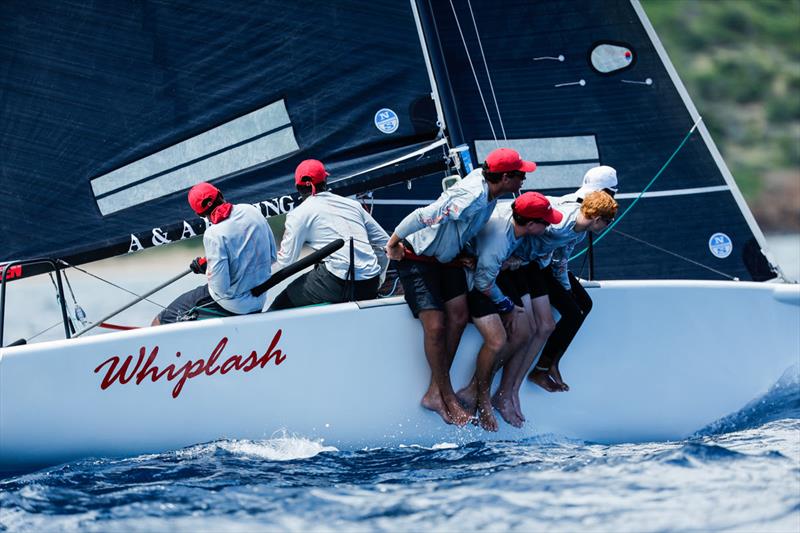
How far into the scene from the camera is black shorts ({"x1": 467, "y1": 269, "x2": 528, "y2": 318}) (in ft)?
11.9

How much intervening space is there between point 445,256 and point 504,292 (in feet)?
0.98

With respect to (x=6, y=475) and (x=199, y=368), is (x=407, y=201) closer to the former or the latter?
(x=199, y=368)

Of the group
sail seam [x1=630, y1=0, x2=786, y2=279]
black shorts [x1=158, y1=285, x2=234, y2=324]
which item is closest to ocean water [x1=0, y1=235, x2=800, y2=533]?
black shorts [x1=158, y1=285, x2=234, y2=324]

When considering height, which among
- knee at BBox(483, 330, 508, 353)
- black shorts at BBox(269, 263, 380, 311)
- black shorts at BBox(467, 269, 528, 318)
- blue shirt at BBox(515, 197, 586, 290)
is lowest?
knee at BBox(483, 330, 508, 353)

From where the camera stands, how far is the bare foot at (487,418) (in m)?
3.74

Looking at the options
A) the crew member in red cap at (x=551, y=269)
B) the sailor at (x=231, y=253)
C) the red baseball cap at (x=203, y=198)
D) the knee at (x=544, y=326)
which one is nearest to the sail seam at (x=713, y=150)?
the crew member in red cap at (x=551, y=269)

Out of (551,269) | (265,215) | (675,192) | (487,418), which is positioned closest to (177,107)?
(265,215)

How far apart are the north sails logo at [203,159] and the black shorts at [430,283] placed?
792 millimetres

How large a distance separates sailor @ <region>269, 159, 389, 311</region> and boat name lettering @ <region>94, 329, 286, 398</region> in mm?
242

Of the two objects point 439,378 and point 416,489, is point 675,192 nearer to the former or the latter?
point 439,378

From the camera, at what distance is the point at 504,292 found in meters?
3.73

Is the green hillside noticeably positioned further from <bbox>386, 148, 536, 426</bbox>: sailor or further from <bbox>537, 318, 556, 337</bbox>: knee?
<bbox>386, 148, 536, 426</bbox>: sailor

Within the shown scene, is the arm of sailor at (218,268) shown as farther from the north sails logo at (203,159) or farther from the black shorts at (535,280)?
the black shorts at (535,280)

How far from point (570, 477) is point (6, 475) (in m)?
1.80
